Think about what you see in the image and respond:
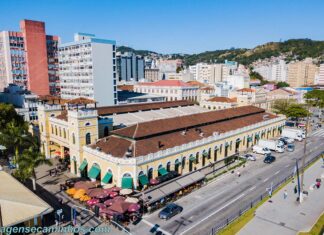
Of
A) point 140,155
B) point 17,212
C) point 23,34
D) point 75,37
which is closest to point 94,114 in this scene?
point 140,155

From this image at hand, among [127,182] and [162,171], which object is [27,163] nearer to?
[127,182]

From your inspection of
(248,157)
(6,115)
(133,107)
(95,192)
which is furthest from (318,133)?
(6,115)

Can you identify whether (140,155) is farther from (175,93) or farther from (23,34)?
(23,34)

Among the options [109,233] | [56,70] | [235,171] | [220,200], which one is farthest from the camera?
[56,70]

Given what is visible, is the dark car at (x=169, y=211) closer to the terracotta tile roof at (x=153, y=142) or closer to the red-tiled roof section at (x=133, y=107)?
the terracotta tile roof at (x=153, y=142)

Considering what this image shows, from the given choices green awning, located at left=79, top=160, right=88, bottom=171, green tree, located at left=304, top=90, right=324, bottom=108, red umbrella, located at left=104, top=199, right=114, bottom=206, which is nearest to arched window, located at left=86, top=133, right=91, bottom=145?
green awning, located at left=79, top=160, right=88, bottom=171

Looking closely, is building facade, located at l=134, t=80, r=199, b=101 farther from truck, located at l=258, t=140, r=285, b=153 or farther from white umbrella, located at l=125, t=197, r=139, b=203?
white umbrella, located at l=125, t=197, r=139, b=203

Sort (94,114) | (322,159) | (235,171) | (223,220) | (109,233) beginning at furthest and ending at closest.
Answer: (322,159) < (235,171) < (94,114) < (223,220) < (109,233)
